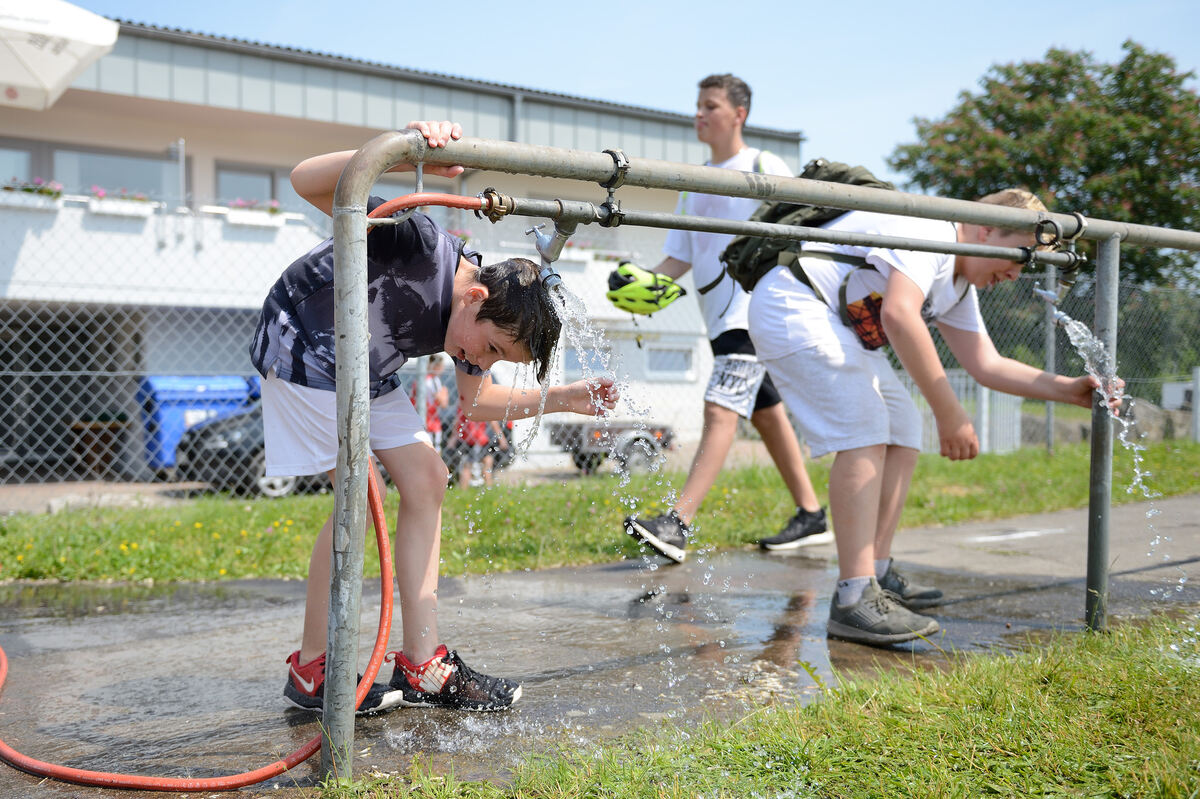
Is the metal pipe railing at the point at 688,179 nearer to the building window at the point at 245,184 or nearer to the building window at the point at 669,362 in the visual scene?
the building window at the point at 669,362

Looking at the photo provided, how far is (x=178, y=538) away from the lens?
520cm

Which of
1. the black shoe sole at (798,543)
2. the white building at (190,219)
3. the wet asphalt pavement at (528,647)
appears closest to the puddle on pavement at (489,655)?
the wet asphalt pavement at (528,647)

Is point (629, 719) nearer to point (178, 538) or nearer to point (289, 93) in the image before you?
point (178, 538)

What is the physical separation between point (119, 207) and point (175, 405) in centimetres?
280

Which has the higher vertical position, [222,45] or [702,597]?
[222,45]

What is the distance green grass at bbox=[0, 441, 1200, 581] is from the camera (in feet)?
15.5

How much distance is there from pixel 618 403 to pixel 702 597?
5.11ft

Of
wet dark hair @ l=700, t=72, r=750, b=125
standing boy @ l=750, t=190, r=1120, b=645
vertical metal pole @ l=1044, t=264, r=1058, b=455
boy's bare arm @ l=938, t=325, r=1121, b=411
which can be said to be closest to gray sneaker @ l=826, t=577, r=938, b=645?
standing boy @ l=750, t=190, r=1120, b=645

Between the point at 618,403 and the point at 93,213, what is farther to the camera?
the point at 93,213

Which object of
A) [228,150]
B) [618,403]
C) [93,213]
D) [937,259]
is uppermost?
[228,150]

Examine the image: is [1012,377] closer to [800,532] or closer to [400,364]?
[800,532]

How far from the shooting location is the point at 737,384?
4.79 metres

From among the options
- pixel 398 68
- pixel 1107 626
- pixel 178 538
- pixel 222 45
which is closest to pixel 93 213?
pixel 222 45

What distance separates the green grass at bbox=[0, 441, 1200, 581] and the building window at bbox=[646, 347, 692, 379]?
398 cm
